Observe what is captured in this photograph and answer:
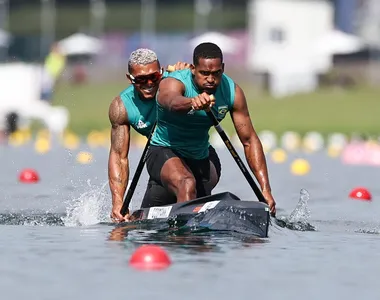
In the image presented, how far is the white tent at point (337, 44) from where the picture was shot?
56956 millimetres

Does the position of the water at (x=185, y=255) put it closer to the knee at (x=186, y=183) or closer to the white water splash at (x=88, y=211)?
the white water splash at (x=88, y=211)

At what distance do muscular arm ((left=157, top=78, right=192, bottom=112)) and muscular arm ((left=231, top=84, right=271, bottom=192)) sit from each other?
2.30 feet

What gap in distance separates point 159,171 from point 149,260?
9.90ft

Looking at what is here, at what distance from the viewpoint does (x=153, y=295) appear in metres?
8.38

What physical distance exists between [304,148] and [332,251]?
764 inches

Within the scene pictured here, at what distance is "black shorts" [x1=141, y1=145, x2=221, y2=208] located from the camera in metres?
12.5

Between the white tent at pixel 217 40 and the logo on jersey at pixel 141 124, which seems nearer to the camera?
the logo on jersey at pixel 141 124

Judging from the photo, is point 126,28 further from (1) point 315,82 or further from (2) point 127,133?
(2) point 127,133

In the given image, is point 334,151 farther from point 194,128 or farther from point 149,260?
point 149,260

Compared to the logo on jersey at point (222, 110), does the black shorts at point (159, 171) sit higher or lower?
lower

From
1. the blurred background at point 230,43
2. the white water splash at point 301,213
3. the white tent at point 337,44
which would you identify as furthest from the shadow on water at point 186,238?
the white tent at point 337,44

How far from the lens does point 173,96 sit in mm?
11625

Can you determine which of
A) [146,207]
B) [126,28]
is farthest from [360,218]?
[126,28]

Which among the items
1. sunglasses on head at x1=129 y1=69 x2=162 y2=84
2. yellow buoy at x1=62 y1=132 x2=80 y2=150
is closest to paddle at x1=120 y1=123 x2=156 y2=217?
sunglasses on head at x1=129 y1=69 x2=162 y2=84
